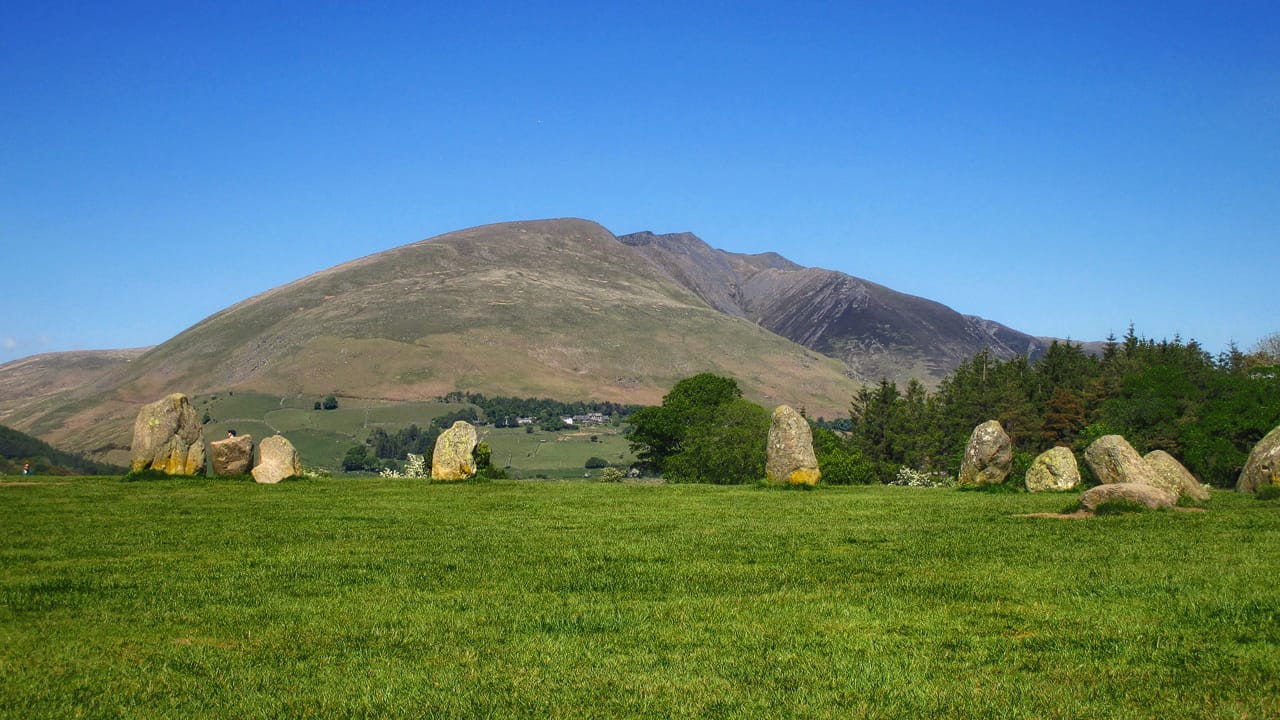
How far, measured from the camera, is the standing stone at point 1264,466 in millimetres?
26328

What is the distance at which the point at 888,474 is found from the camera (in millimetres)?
82062

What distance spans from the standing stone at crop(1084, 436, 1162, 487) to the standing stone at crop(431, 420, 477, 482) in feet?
65.8

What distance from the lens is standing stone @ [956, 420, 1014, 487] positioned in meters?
34.0

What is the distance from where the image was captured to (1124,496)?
2125cm

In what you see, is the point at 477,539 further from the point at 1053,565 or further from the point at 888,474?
the point at 888,474

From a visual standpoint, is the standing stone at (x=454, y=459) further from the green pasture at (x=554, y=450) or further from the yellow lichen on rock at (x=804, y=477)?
the green pasture at (x=554, y=450)

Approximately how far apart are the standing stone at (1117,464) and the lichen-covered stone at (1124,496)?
4.50 m

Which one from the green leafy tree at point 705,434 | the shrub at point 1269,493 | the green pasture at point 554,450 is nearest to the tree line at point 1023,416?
the green leafy tree at point 705,434

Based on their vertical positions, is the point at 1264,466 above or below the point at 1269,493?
above

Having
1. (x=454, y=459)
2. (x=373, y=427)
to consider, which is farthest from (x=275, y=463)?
(x=373, y=427)

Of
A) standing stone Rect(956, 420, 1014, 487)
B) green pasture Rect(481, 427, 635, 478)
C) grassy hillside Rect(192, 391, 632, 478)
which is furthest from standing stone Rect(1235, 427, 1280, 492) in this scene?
grassy hillside Rect(192, 391, 632, 478)

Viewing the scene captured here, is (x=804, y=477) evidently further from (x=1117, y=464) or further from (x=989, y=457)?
(x=1117, y=464)

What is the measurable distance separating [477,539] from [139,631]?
7.91 meters

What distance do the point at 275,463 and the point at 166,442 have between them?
373cm
